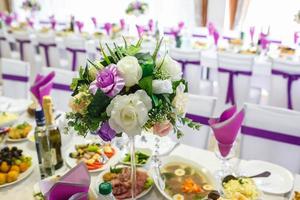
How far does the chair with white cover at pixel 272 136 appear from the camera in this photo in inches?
59.9

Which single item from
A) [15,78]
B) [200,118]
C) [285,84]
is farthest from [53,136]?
[285,84]

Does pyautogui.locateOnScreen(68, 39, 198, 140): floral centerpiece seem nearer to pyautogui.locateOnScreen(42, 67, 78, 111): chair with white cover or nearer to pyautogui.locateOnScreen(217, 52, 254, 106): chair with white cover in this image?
pyautogui.locateOnScreen(42, 67, 78, 111): chair with white cover

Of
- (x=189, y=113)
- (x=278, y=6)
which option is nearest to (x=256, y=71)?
(x=189, y=113)

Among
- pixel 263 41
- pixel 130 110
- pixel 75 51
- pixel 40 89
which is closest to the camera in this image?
pixel 130 110

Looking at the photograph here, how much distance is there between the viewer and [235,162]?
1.40m

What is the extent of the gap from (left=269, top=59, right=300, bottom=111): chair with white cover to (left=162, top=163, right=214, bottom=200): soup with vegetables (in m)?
1.73

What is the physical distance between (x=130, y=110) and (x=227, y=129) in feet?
1.74

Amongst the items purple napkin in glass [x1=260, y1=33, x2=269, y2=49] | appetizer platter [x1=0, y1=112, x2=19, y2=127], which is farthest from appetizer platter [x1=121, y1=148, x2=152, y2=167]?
purple napkin in glass [x1=260, y1=33, x2=269, y2=49]

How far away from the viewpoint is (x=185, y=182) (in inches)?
48.0

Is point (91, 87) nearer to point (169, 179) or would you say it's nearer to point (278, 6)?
point (169, 179)

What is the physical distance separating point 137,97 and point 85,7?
21.5 ft

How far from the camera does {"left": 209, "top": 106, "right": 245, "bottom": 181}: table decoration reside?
122 cm

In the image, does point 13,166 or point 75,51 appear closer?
point 13,166

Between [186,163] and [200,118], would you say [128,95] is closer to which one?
[186,163]
